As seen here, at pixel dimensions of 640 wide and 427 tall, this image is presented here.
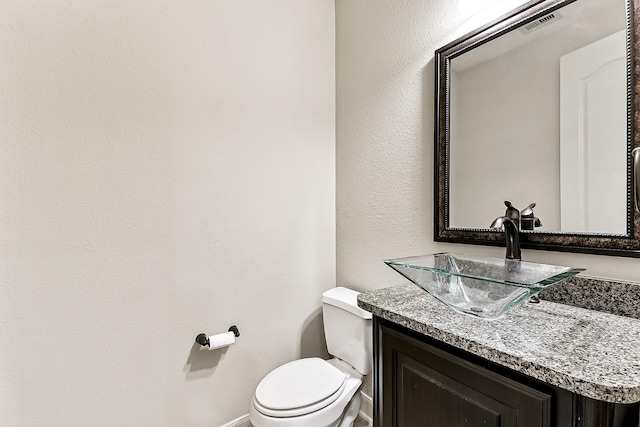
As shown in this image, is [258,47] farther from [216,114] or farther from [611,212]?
[611,212]

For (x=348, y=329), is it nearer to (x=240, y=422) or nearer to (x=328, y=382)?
(x=328, y=382)

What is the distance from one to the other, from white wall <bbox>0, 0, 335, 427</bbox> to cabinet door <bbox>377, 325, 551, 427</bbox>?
0.94 m

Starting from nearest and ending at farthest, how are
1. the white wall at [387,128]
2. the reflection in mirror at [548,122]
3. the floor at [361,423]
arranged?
the reflection in mirror at [548,122] < the white wall at [387,128] < the floor at [361,423]

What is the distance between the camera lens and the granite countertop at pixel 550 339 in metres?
0.56

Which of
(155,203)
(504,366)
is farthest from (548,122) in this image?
(155,203)

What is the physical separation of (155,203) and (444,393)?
1.33m

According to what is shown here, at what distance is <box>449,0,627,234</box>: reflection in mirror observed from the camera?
0.95m

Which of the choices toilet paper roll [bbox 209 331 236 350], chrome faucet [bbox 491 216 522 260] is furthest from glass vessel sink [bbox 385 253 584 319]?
toilet paper roll [bbox 209 331 236 350]

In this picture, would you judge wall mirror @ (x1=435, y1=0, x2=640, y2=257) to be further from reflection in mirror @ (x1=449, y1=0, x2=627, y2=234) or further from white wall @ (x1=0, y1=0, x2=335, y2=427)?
white wall @ (x1=0, y1=0, x2=335, y2=427)

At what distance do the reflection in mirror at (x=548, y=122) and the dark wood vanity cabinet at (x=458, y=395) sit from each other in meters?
0.60

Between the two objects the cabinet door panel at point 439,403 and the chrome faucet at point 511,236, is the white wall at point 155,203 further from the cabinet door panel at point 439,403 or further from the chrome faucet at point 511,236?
Result: the chrome faucet at point 511,236

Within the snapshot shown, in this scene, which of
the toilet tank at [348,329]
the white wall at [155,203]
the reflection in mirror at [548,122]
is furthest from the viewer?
the toilet tank at [348,329]

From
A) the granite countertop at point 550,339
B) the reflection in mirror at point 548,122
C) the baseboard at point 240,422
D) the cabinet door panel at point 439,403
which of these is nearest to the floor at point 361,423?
the baseboard at point 240,422

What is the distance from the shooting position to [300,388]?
1.41 m
